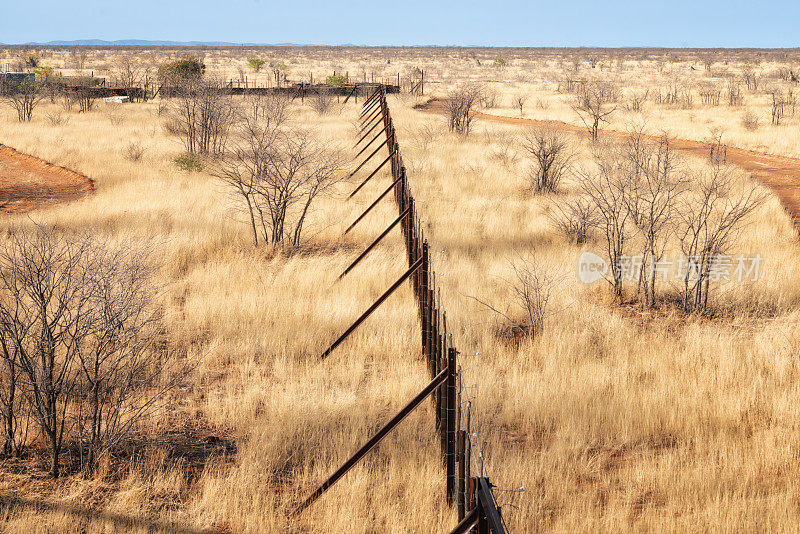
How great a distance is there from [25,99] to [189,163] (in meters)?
14.8

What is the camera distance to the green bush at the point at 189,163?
18.1 metres

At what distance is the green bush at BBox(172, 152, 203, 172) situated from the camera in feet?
59.4

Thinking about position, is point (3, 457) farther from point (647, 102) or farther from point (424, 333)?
point (647, 102)

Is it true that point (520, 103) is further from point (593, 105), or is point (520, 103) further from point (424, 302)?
point (424, 302)

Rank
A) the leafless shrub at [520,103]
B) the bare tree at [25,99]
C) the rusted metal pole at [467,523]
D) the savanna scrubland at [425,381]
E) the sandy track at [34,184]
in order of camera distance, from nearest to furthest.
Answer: the rusted metal pole at [467,523], the savanna scrubland at [425,381], the sandy track at [34,184], the bare tree at [25,99], the leafless shrub at [520,103]

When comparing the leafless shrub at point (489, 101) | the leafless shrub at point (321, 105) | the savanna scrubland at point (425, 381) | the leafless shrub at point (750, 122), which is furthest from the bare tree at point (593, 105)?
the savanna scrubland at point (425, 381)

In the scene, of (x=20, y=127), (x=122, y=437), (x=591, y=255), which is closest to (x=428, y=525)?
(x=122, y=437)

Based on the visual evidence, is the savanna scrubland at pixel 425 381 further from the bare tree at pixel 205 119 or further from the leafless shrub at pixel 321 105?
the leafless shrub at pixel 321 105

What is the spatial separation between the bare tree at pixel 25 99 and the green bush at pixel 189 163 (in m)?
13.0

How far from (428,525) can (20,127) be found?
1033 inches

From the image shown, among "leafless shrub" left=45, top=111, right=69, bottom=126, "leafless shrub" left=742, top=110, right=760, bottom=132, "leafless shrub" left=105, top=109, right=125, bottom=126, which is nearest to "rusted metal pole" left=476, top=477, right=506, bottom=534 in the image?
"leafless shrub" left=105, top=109, right=125, bottom=126

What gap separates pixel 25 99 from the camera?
28.2 meters

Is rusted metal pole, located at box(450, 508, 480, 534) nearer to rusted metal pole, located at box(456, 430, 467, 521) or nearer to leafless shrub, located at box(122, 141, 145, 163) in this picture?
rusted metal pole, located at box(456, 430, 467, 521)

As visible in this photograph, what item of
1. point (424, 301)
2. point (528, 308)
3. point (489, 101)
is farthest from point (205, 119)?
point (489, 101)
